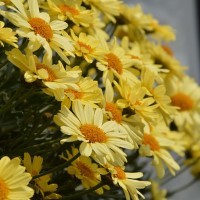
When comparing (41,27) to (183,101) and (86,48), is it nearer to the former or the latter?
(86,48)

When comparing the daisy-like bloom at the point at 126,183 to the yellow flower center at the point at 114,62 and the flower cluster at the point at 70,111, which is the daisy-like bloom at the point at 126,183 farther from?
the yellow flower center at the point at 114,62

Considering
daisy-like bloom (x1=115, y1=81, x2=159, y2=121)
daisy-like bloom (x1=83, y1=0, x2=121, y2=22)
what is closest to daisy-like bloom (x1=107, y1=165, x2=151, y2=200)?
daisy-like bloom (x1=115, y1=81, x2=159, y2=121)

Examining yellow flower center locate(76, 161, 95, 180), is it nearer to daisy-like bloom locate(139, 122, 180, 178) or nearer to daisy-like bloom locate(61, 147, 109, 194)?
daisy-like bloom locate(61, 147, 109, 194)

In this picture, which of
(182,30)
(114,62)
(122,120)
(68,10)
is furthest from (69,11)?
(182,30)

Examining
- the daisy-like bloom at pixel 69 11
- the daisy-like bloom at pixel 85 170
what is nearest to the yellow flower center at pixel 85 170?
the daisy-like bloom at pixel 85 170

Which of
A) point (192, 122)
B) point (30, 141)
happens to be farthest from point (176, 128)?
point (30, 141)
